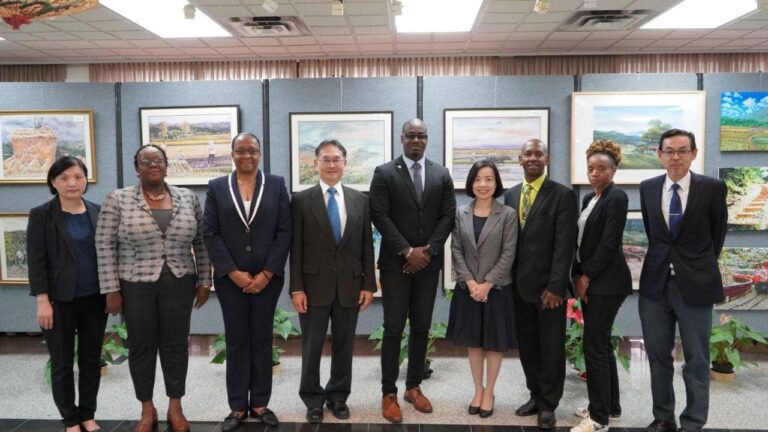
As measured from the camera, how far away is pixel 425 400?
3361 millimetres

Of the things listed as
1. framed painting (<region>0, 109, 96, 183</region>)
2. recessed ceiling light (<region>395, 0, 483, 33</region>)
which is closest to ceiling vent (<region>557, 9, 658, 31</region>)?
recessed ceiling light (<region>395, 0, 483, 33</region>)

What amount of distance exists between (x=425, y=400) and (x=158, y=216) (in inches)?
76.8

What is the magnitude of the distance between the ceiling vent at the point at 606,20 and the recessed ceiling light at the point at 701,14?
0.19 meters

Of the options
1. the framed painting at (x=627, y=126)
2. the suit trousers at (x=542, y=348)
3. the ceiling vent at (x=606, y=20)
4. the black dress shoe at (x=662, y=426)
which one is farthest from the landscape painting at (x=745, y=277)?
the suit trousers at (x=542, y=348)

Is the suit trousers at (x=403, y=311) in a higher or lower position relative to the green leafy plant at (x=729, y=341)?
higher

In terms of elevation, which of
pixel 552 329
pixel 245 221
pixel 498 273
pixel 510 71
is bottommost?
pixel 552 329

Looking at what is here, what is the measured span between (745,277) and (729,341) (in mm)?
1172

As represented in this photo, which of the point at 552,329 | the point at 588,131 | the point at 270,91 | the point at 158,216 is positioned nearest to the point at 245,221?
the point at 158,216

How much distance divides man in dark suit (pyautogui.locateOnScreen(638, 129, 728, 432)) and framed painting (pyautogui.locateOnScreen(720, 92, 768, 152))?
2.30 meters

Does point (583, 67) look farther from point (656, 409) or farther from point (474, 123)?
point (656, 409)

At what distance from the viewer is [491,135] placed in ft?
15.9

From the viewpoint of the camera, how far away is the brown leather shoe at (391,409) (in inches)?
126

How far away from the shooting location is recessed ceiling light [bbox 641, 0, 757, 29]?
490cm

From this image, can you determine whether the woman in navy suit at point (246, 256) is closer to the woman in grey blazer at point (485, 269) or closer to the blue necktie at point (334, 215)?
the blue necktie at point (334, 215)
